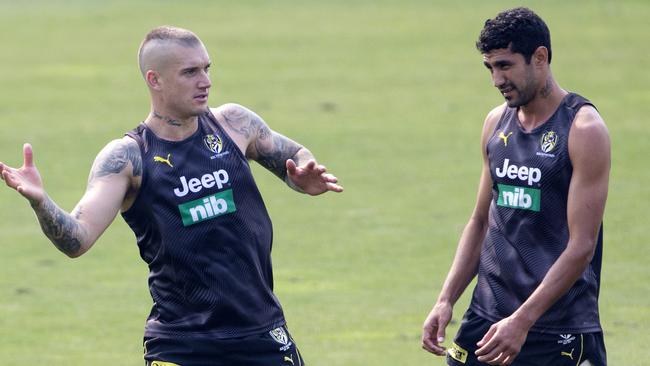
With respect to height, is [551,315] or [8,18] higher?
[551,315]

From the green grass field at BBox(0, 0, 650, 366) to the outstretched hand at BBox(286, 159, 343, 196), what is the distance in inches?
143

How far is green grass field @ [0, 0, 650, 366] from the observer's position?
1193 centimetres

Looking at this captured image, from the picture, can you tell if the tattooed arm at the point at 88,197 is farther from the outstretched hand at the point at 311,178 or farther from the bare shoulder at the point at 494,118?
the bare shoulder at the point at 494,118

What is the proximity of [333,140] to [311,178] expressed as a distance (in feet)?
41.2

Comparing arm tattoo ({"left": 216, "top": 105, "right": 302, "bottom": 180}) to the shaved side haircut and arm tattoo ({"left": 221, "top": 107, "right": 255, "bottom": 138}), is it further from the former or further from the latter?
the shaved side haircut

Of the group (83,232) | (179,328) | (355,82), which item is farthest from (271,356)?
(355,82)

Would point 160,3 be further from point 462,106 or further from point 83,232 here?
point 83,232

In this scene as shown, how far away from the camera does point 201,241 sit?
693 cm

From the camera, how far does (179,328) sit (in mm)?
6977

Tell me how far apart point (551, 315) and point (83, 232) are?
2289mm

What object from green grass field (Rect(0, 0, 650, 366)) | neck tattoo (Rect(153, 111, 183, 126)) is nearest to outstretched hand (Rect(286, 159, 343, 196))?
neck tattoo (Rect(153, 111, 183, 126))

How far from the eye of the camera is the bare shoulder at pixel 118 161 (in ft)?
22.7

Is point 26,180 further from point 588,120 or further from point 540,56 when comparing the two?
point 588,120

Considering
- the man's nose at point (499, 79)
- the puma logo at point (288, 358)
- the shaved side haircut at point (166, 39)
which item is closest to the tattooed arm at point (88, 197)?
the shaved side haircut at point (166, 39)
